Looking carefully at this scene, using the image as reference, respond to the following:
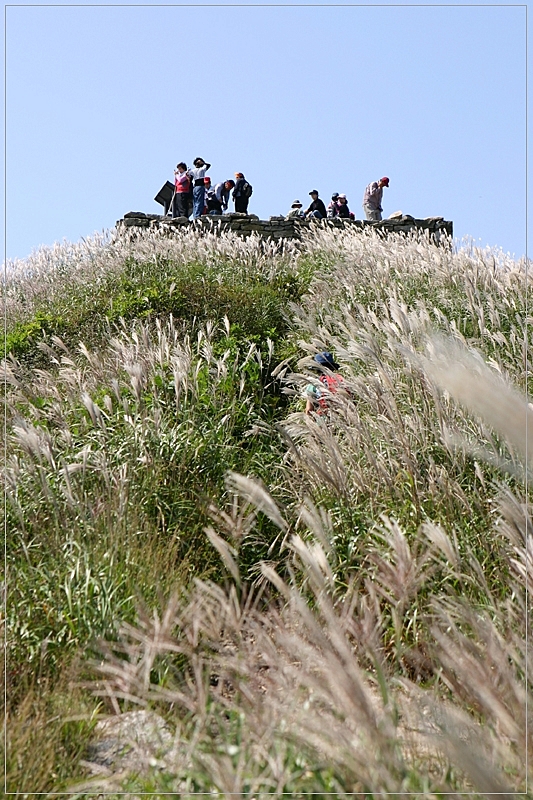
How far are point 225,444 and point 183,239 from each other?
8.44m

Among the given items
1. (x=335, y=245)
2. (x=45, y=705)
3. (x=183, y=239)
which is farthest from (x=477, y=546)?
(x=183, y=239)

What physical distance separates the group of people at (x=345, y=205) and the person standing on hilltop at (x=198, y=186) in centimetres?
217

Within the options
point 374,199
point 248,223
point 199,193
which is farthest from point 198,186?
point 374,199

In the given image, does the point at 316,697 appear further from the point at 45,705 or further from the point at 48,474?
the point at 48,474

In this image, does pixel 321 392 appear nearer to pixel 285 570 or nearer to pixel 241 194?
pixel 285 570

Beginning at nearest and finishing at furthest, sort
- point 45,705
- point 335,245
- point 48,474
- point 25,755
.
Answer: point 25,755 < point 45,705 < point 48,474 < point 335,245

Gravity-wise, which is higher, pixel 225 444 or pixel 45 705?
pixel 225 444

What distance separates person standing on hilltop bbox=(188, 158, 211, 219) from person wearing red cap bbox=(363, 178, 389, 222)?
13.1 feet

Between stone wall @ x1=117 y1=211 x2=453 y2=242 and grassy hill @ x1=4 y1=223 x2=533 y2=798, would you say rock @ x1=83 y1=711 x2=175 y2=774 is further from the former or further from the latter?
stone wall @ x1=117 y1=211 x2=453 y2=242

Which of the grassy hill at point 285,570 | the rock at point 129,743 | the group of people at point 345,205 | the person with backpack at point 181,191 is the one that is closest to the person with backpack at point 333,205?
the group of people at point 345,205

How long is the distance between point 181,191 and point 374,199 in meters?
4.75

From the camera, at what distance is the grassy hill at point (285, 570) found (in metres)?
1.75

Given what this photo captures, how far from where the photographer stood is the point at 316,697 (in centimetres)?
210

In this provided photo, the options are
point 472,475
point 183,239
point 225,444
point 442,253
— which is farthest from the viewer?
point 183,239
